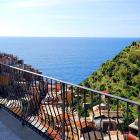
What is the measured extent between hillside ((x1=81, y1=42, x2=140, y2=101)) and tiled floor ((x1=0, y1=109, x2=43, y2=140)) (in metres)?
26.4

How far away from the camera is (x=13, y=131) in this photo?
5.41 m

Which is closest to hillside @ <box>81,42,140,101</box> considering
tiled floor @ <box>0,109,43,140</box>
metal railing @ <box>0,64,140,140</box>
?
metal railing @ <box>0,64,140,140</box>

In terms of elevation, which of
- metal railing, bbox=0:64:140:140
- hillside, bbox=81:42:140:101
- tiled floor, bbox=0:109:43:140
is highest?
metal railing, bbox=0:64:140:140

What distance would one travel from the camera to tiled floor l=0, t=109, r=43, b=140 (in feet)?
16.8

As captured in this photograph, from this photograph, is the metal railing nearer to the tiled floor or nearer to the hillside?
the tiled floor

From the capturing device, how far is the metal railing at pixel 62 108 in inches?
155

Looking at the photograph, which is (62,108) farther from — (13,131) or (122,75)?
(122,75)

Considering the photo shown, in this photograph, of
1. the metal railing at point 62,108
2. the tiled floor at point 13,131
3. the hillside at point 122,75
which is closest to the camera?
the metal railing at point 62,108

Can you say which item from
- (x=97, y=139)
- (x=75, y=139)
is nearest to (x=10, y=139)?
(x=75, y=139)

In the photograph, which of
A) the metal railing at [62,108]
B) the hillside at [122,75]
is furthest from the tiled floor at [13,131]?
the hillside at [122,75]

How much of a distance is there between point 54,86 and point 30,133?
2.52 feet

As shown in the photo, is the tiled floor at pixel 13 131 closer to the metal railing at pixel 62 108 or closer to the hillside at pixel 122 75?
the metal railing at pixel 62 108

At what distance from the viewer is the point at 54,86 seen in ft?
16.9

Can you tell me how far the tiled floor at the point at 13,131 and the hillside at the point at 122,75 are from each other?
26.4 meters
